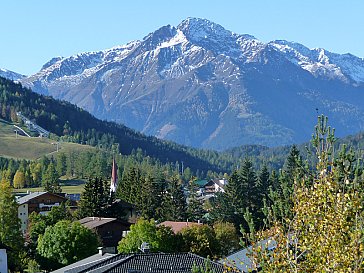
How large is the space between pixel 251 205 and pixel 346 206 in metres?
72.7

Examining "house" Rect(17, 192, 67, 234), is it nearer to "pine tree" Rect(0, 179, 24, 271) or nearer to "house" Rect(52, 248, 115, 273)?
"pine tree" Rect(0, 179, 24, 271)

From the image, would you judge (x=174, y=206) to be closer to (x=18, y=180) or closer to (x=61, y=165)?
(x=18, y=180)

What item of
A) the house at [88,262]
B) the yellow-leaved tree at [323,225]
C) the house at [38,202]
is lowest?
the house at [38,202]

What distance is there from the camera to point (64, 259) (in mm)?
60062

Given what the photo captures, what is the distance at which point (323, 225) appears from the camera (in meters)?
12.4

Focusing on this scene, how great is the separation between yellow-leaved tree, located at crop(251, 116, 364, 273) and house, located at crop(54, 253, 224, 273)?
23.7m

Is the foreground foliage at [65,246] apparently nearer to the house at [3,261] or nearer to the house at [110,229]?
the house at [3,261]

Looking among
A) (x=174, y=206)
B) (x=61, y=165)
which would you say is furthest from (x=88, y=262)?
(x=61, y=165)

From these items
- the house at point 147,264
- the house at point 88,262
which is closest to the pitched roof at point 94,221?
the house at point 88,262

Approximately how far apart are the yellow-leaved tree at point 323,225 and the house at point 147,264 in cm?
2368

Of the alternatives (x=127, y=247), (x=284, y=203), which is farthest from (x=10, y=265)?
(x=284, y=203)

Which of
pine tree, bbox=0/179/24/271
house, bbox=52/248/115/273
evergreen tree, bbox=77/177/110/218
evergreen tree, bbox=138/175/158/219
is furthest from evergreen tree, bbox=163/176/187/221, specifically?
house, bbox=52/248/115/273

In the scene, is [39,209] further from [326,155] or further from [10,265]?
[326,155]

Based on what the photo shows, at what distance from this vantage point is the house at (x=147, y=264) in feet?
125
